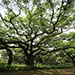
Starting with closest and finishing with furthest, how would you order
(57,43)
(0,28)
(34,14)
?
(34,14) → (0,28) → (57,43)

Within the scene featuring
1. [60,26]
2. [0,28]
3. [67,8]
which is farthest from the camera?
[0,28]

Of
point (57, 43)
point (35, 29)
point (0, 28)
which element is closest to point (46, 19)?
point (35, 29)

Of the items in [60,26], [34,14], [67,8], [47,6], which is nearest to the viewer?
[67,8]

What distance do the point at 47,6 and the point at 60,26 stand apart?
3458mm

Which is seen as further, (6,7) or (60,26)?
(60,26)

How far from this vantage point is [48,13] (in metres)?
9.05

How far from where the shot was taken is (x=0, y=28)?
1100 cm

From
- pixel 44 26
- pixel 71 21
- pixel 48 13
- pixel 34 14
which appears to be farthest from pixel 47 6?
pixel 71 21

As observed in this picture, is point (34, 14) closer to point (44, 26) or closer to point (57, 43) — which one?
point (44, 26)

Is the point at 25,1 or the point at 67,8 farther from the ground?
the point at 25,1

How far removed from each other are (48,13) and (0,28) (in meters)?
7.83

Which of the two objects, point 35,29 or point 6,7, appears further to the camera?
point 35,29

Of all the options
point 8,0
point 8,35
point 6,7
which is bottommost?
point 8,35

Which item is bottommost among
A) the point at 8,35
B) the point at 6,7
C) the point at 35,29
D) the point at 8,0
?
the point at 8,35
